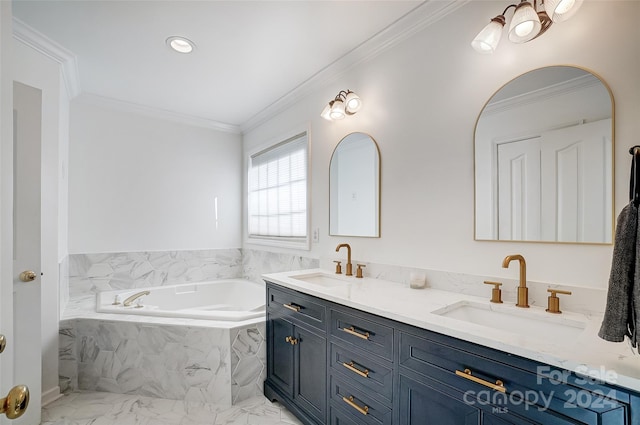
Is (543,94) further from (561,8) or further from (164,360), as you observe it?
(164,360)

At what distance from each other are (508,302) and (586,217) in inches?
19.3

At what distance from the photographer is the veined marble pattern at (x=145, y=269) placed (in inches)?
120

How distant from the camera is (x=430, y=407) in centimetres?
119

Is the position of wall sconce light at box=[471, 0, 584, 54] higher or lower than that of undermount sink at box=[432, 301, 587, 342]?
Answer: higher

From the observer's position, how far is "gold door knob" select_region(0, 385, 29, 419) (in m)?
0.64

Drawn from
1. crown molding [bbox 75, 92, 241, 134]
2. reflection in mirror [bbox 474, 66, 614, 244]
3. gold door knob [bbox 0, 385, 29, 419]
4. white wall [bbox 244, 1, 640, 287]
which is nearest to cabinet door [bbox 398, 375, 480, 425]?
white wall [bbox 244, 1, 640, 287]

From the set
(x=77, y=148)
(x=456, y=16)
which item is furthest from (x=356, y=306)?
(x=77, y=148)

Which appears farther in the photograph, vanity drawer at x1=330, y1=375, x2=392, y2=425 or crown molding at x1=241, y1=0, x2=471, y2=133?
crown molding at x1=241, y1=0, x2=471, y2=133

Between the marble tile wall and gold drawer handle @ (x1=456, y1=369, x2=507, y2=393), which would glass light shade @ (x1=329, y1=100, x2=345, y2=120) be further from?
the marble tile wall

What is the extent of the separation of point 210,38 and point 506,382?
8.06 ft

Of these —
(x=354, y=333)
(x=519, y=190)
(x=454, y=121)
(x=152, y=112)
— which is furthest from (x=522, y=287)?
(x=152, y=112)

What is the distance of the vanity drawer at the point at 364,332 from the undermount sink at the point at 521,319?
0.24 meters

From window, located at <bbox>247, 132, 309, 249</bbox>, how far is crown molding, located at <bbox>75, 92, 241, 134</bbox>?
562 mm

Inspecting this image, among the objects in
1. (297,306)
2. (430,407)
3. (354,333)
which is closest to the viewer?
(430,407)
